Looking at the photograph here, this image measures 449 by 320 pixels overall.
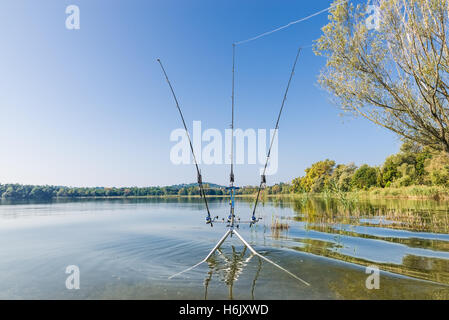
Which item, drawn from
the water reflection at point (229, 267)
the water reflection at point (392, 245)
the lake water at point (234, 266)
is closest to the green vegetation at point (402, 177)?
the water reflection at point (392, 245)

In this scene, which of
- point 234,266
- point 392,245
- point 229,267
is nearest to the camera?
point 229,267

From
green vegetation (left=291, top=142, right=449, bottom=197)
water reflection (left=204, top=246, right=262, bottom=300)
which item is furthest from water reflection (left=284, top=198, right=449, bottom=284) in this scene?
green vegetation (left=291, top=142, right=449, bottom=197)

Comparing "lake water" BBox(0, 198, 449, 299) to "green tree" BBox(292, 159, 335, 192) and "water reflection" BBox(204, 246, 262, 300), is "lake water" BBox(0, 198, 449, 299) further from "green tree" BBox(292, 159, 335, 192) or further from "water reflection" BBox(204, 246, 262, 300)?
"green tree" BBox(292, 159, 335, 192)

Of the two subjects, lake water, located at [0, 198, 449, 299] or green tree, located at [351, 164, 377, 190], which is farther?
green tree, located at [351, 164, 377, 190]

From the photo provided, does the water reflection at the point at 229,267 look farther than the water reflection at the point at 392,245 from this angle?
No

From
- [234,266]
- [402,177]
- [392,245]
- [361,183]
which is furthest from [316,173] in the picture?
[234,266]

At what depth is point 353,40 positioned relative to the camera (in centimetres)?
1642

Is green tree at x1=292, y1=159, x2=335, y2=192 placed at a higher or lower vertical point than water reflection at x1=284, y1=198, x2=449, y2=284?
higher

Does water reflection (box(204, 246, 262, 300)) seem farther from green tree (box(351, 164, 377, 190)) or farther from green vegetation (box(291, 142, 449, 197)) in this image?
green tree (box(351, 164, 377, 190))

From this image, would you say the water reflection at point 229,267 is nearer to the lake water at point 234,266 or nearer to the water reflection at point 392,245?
the lake water at point 234,266

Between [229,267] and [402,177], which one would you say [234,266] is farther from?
[402,177]

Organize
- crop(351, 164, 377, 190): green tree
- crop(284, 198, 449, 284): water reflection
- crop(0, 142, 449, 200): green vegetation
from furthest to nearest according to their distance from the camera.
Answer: crop(351, 164, 377, 190): green tree → crop(0, 142, 449, 200): green vegetation → crop(284, 198, 449, 284): water reflection

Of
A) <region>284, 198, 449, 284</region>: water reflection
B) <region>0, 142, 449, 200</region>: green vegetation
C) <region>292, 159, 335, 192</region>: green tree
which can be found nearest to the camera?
<region>284, 198, 449, 284</region>: water reflection
